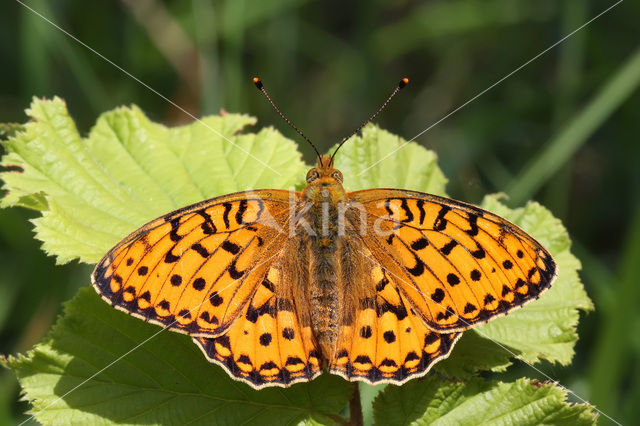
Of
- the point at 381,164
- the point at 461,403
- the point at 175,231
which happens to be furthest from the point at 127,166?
the point at 461,403

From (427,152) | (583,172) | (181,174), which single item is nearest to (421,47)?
(583,172)

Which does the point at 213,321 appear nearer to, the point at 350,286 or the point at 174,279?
the point at 174,279

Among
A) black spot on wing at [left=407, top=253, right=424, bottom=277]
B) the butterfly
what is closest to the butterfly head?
the butterfly

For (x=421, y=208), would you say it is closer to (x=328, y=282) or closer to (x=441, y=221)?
(x=441, y=221)

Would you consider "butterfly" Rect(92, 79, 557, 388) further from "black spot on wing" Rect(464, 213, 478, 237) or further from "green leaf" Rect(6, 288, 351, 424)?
"green leaf" Rect(6, 288, 351, 424)

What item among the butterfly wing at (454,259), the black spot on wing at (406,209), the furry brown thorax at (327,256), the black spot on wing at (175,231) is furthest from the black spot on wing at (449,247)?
the black spot on wing at (175,231)

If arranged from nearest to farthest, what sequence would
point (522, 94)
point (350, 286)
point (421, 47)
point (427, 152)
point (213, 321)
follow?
1. point (213, 321)
2. point (350, 286)
3. point (427, 152)
4. point (522, 94)
5. point (421, 47)

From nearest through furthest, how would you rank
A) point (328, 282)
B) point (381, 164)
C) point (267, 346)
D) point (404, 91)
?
point (267, 346), point (328, 282), point (381, 164), point (404, 91)
